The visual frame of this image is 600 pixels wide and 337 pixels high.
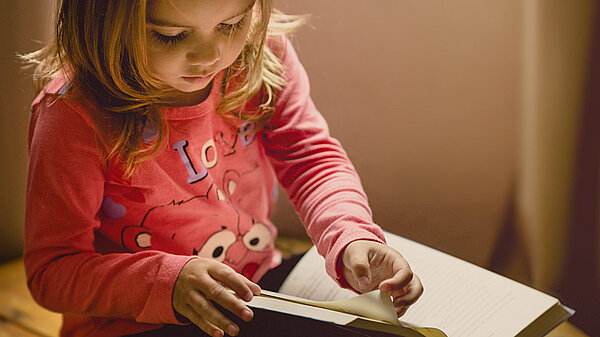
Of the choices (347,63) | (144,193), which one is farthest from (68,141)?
(347,63)

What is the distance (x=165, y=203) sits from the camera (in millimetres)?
626

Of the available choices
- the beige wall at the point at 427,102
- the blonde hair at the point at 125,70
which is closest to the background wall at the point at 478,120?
the beige wall at the point at 427,102

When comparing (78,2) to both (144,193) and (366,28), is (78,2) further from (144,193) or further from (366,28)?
(366,28)

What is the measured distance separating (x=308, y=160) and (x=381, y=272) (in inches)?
6.4

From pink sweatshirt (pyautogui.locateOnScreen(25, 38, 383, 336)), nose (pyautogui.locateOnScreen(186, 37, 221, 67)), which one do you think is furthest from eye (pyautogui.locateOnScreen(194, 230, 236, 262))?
nose (pyautogui.locateOnScreen(186, 37, 221, 67))

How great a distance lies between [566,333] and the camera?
0.71 meters

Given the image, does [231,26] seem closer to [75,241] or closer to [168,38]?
[168,38]

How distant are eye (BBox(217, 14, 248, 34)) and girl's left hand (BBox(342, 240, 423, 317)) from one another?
0.66 feet

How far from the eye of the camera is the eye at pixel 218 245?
26.3 inches

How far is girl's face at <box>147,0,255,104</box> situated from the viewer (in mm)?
473

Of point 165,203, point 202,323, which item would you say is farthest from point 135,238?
point 202,323

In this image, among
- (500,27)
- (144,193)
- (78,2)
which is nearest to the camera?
(78,2)

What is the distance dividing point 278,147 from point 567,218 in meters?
0.34

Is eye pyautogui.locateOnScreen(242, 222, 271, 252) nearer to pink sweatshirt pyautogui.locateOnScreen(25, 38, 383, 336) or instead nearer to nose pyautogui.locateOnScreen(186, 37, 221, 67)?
pink sweatshirt pyautogui.locateOnScreen(25, 38, 383, 336)
